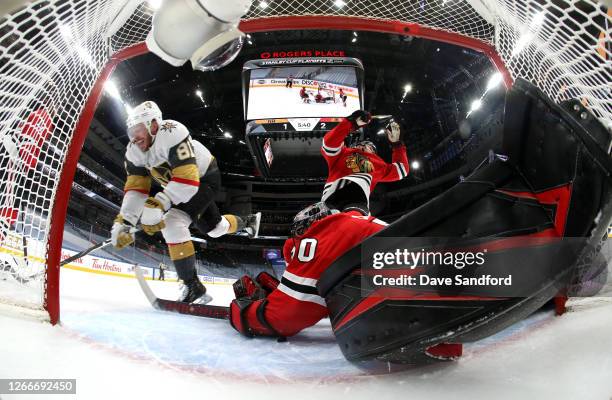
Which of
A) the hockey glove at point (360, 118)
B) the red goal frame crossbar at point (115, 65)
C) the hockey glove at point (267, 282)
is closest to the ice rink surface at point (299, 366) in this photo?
the red goal frame crossbar at point (115, 65)

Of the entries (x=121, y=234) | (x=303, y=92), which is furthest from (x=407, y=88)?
(x=121, y=234)

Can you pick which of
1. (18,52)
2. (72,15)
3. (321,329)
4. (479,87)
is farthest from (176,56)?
(479,87)

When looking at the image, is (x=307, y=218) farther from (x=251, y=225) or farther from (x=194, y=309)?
(x=251, y=225)

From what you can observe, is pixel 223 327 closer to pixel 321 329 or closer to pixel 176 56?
pixel 321 329

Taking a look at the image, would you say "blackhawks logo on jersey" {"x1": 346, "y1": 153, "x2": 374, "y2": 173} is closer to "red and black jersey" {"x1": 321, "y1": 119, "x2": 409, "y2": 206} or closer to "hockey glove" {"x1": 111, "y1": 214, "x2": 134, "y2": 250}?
"red and black jersey" {"x1": 321, "y1": 119, "x2": 409, "y2": 206}

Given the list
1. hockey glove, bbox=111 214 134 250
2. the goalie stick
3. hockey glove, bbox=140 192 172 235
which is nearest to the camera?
the goalie stick

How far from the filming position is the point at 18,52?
830 millimetres

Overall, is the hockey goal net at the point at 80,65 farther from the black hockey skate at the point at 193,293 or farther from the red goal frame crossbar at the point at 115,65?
the black hockey skate at the point at 193,293

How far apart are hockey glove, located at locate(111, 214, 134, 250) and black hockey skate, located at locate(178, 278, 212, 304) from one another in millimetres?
367

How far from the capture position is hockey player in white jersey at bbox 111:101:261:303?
158 cm

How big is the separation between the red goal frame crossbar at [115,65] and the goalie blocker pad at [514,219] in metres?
0.90

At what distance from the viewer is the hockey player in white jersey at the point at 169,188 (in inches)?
62.4

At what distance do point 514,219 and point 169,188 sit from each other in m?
1.41

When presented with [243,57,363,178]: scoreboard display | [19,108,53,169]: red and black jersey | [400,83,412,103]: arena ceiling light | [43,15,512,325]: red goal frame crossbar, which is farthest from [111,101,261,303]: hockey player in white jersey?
[400,83,412,103]: arena ceiling light
